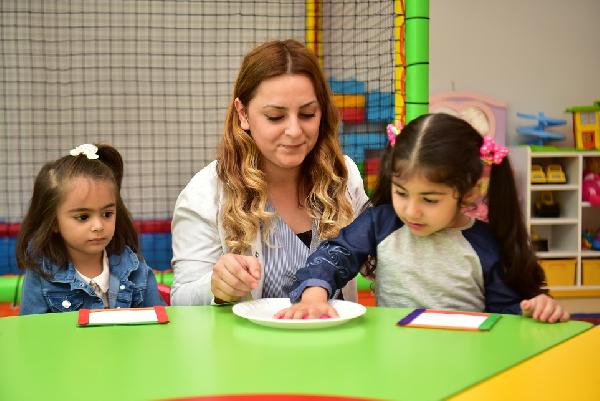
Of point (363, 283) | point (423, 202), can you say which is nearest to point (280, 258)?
point (423, 202)

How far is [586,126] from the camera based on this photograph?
15.0 ft

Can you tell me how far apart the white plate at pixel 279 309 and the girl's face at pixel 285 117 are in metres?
0.41

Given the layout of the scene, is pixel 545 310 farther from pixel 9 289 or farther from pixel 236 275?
pixel 9 289

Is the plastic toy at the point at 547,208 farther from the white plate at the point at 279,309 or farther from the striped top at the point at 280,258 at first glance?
the white plate at the point at 279,309

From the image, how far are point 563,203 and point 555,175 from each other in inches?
11.3

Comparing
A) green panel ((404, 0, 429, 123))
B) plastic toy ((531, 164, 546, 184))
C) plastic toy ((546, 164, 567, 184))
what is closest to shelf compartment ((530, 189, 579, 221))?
plastic toy ((546, 164, 567, 184))

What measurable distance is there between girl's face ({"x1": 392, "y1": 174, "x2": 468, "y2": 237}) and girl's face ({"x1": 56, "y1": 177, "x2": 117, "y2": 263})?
84 centimetres

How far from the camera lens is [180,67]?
13.7 feet

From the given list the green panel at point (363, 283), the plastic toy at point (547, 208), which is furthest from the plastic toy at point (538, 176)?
the green panel at point (363, 283)

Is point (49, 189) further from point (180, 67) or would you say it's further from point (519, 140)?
point (519, 140)

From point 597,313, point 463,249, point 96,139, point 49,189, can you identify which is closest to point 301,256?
point 463,249

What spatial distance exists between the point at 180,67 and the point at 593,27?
291 cm

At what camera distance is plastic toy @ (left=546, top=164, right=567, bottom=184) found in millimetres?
4445

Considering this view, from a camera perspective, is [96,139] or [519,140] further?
[519,140]
